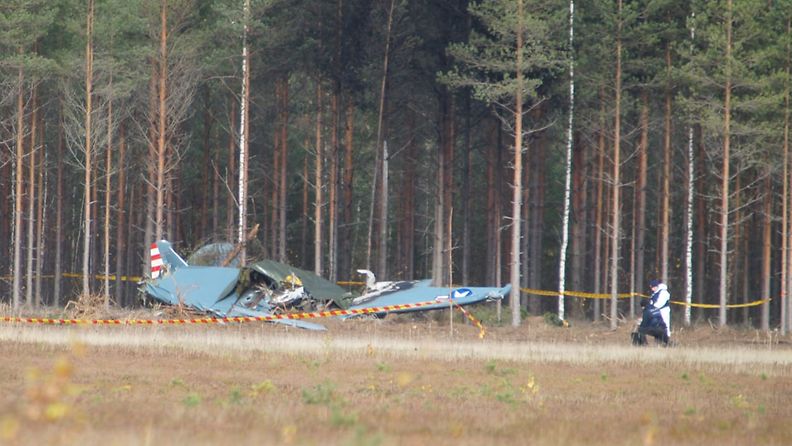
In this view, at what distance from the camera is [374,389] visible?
16.6m

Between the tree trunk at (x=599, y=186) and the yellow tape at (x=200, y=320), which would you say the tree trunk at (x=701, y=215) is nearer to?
the tree trunk at (x=599, y=186)

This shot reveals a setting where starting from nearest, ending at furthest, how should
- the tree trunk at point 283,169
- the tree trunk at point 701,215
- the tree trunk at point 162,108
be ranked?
1. the tree trunk at point 162,108
2. the tree trunk at point 283,169
3. the tree trunk at point 701,215

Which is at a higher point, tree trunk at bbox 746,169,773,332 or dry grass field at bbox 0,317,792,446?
tree trunk at bbox 746,169,773,332

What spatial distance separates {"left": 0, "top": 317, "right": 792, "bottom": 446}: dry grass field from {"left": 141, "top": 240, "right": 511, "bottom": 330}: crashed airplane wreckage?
2072 mm

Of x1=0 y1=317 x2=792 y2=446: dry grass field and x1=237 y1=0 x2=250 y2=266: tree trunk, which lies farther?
x1=237 y1=0 x2=250 y2=266: tree trunk

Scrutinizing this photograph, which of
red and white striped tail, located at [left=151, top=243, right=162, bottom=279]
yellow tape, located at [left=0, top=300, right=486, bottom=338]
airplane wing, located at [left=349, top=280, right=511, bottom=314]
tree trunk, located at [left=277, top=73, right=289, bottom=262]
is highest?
tree trunk, located at [left=277, top=73, right=289, bottom=262]

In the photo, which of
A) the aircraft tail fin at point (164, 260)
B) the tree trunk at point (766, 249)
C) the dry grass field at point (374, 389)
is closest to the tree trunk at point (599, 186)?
the tree trunk at point (766, 249)

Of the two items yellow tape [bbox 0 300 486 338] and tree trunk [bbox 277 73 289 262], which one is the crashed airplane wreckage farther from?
tree trunk [bbox 277 73 289 262]

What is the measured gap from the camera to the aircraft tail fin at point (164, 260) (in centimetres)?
3219

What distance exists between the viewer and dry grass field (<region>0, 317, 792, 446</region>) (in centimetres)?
1193

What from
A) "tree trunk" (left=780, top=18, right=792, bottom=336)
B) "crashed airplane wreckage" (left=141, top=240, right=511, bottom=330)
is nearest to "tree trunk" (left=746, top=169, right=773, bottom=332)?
"tree trunk" (left=780, top=18, right=792, bottom=336)

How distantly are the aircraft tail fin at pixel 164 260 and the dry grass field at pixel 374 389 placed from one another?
4.33 m

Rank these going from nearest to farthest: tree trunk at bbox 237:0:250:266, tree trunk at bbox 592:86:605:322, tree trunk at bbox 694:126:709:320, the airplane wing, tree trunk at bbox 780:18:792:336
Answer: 1. the airplane wing
2. tree trunk at bbox 780:18:792:336
3. tree trunk at bbox 237:0:250:266
4. tree trunk at bbox 592:86:605:322
5. tree trunk at bbox 694:126:709:320

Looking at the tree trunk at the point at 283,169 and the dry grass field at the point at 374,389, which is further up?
the tree trunk at the point at 283,169
